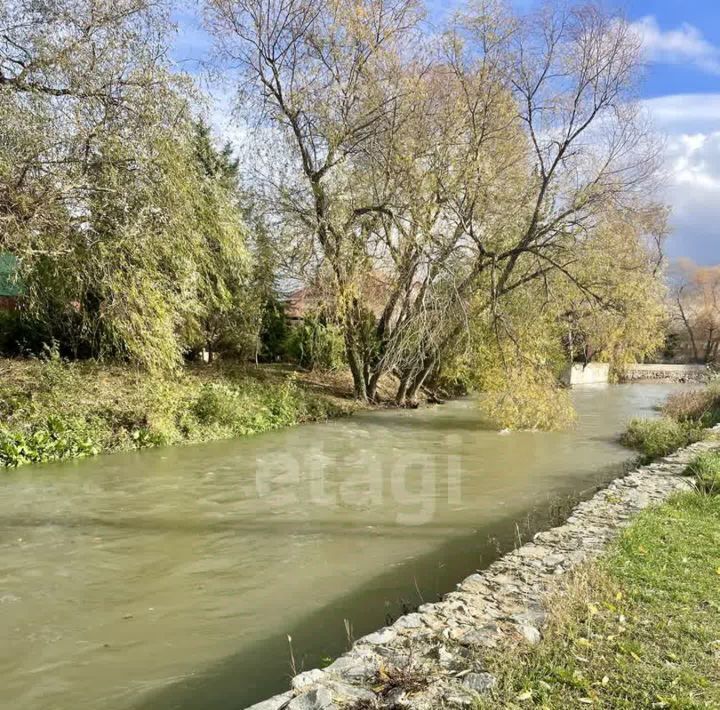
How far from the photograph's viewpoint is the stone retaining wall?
3.30 m

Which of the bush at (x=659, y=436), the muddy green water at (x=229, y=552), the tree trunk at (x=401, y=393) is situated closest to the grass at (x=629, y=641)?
the muddy green water at (x=229, y=552)

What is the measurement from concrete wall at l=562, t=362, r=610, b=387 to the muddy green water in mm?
18724

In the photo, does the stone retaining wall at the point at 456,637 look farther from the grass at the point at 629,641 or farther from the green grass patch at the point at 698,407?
the green grass patch at the point at 698,407

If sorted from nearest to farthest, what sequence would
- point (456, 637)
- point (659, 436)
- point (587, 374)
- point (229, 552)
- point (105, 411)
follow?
1. point (456, 637)
2. point (229, 552)
3. point (105, 411)
4. point (659, 436)
5. point (587, 374)

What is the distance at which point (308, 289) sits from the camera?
679 inches

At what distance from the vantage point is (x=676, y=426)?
1391 cm

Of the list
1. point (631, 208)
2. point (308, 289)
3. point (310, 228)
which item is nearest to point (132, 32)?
point (310, 228)

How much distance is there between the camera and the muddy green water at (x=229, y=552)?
14.9 feet

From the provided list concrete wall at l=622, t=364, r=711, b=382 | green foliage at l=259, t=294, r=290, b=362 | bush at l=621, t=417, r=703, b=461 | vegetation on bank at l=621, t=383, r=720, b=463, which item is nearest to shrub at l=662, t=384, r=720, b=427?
vegetation on bank at l=621, t=383, r=720, b=463

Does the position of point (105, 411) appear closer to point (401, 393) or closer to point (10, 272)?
point (10, 272)

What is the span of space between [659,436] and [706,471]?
17.4ft

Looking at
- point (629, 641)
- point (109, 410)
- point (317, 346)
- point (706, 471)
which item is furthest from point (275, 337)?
point (629, 641)

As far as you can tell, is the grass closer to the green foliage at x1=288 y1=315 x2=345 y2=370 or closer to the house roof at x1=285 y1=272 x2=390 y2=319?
the house roof at x1=285 y1=272 x2=390 y2=319

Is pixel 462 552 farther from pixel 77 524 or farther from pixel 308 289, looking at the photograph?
pixel 308 289
